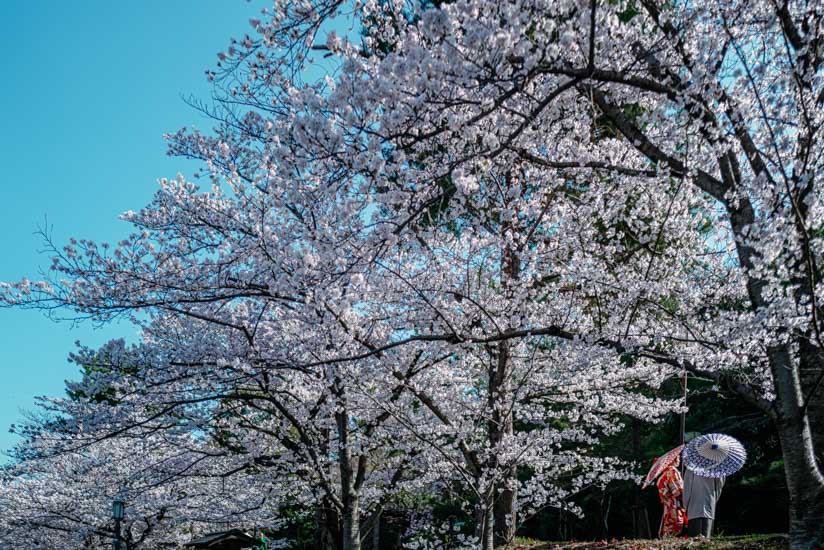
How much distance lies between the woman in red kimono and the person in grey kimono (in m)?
0.86

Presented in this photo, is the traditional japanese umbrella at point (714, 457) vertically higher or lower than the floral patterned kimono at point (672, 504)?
higher

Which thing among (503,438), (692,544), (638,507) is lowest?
(692,544)

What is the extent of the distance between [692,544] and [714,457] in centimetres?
186

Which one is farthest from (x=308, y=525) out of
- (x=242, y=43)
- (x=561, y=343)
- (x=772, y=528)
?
(x=242, y=43)

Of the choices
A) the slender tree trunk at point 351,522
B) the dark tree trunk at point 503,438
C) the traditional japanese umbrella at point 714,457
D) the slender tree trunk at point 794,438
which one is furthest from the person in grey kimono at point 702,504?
the slender tree trunk at point 351,522

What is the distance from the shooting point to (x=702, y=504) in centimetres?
793

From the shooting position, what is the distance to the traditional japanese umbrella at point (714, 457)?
793 cm

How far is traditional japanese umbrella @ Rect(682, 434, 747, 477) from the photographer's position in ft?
26.0

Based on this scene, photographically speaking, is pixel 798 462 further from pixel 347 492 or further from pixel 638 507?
pixel 638 507

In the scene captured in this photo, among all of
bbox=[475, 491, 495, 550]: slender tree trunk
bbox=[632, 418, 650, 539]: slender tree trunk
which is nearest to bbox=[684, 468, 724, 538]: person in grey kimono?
bbox=[475, 491, 495, 550]: slender tree trunk

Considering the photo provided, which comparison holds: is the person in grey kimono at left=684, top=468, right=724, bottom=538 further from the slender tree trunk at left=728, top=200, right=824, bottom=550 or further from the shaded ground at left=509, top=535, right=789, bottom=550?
the slender tree trunk at left=728, top=200, right=824, bottom=550

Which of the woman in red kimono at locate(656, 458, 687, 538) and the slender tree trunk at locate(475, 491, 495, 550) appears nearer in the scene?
the slender tree trunk at locate(475, 491, 495, 550)

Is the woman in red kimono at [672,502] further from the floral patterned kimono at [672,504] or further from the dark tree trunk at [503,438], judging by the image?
the dark tree trunk at [503,438]

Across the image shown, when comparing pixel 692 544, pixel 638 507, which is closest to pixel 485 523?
pixel 692 544
